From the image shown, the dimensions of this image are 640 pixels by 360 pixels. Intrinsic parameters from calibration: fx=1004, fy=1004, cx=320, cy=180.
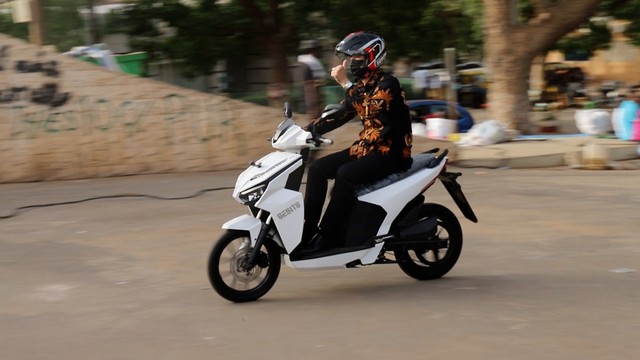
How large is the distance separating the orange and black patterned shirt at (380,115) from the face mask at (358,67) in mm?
68

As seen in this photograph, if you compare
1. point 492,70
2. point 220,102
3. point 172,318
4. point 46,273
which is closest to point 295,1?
point 492,70

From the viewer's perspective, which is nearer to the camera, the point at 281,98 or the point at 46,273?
the point at 46,273

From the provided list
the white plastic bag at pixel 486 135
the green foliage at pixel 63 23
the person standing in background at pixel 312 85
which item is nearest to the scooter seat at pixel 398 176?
the person standing in background at pixel 312 85

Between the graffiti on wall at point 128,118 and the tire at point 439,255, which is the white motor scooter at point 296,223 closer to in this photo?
the tire at point 439,255

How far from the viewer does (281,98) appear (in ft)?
54.6

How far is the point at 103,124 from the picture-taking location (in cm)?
1457

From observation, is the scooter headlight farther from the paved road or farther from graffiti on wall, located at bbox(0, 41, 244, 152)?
graffiti on wall, located at bbox(0, 41, 244, 152)

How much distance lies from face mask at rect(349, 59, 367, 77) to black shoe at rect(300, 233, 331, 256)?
1139 millimetres

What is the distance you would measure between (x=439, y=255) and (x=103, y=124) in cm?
835

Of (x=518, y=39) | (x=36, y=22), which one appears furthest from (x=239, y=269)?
(x=518, y=39)

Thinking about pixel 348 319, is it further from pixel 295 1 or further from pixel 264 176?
pixel 295 1

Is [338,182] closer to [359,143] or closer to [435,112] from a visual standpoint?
[359,143]

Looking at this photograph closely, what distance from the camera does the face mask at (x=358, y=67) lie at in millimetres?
6875

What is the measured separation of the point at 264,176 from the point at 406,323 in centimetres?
135
